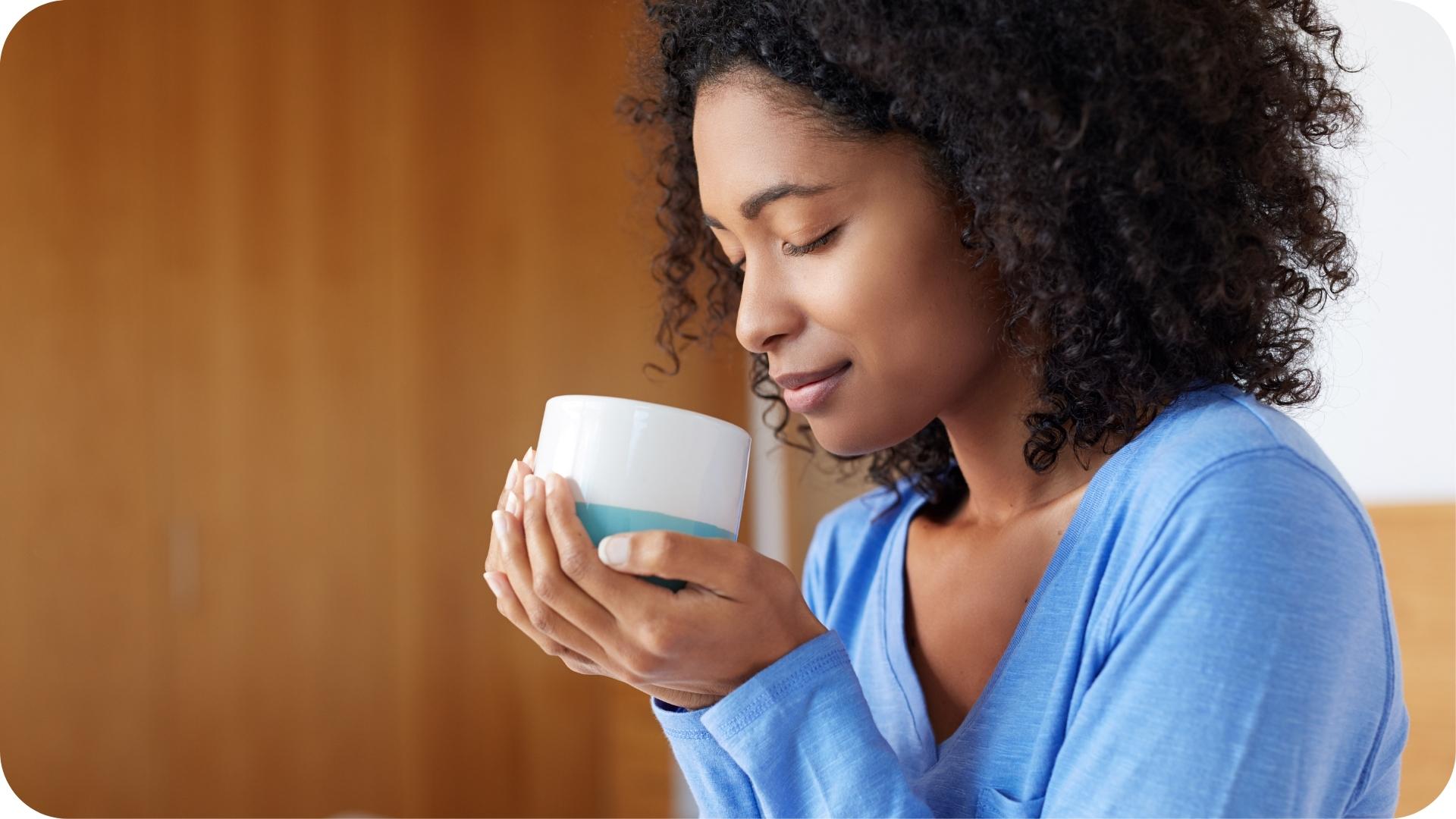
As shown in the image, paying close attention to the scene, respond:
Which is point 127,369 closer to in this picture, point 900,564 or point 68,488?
point 68,488

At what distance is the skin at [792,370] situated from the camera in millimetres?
718

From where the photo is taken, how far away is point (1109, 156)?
2.48ft

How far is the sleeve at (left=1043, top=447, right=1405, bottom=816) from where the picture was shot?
62 cm

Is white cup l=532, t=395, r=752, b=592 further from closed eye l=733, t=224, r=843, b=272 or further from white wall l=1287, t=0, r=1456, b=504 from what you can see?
white wall l=1287, t=0, r=1456, b=504

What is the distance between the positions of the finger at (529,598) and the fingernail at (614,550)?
0.19 ft

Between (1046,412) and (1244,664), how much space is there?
31 centimetres

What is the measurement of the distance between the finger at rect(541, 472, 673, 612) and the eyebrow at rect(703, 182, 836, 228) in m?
0.25

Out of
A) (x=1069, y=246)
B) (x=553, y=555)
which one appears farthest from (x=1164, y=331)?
(x=553, y=555)

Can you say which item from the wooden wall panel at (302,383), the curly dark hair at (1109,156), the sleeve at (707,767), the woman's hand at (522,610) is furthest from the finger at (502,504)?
the wooden wall panel at (302,383)

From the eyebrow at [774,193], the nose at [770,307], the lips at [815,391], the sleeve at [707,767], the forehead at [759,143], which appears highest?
the forehead at [759,143]

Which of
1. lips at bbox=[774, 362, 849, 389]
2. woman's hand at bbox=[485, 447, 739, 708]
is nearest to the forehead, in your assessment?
lips at bbox=[774, 362, 849, 389]

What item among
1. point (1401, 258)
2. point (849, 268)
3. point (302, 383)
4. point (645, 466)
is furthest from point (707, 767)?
point (302, 383)

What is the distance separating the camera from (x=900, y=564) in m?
1.05

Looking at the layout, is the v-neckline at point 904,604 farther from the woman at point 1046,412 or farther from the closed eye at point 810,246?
the closed eye at point 810,246
